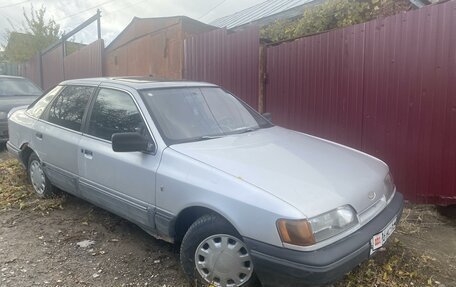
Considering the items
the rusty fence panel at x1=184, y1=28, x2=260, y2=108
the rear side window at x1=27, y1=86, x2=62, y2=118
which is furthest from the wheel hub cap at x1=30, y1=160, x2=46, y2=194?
the rusty fence panel at x1=184, y1=28, x2=260, y2=108

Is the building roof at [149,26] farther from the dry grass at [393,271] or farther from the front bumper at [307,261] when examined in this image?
the front bumper at [307,261]

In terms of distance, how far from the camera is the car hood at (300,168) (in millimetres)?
2506

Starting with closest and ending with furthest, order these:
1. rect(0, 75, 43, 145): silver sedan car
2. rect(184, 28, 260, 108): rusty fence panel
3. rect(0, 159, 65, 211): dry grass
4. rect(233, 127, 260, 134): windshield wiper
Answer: rect(233, 127, 260, 134): windshield wiper, rect(0, 159, 65, 211): dry grass, rect(184, 28, 260, 108): rusty fence panel, rect(0, 75, 43, 145): silver sedan car

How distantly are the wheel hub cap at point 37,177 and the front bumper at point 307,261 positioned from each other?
3.22 m

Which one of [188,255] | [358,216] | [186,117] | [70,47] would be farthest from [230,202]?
[70,47]

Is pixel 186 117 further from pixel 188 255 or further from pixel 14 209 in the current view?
pixel 14 209

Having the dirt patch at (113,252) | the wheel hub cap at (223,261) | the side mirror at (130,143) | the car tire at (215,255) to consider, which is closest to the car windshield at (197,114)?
the side mirror at (130,143)

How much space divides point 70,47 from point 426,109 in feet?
75.6

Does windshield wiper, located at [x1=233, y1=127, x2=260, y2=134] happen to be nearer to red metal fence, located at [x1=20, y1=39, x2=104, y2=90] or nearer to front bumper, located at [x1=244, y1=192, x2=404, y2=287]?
front bumper, located at [x1=244, y1=192, x2=404, y2=287]

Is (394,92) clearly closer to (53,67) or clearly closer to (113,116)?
(113,116)

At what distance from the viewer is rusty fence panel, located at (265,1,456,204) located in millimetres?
4141

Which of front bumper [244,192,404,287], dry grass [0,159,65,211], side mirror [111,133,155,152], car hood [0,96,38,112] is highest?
car hood [0,96,38,112]

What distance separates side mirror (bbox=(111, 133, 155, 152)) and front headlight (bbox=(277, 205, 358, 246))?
1310mm

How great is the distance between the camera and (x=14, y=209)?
15.0ft
